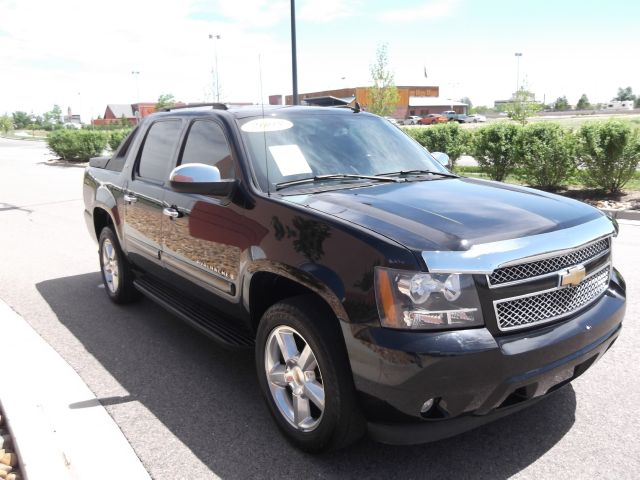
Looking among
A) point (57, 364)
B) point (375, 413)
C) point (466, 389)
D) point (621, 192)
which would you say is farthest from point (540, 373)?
point (621, 192)

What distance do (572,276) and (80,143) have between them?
91.3 feet

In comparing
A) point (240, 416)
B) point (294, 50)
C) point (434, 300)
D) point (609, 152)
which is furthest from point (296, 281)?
point (294, 50)

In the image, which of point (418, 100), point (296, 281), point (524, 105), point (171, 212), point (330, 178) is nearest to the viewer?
point (296, 281)

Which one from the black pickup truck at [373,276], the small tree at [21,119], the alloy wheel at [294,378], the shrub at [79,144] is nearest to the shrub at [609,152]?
the black pickup truck at [373,276]

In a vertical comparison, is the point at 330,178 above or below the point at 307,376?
above

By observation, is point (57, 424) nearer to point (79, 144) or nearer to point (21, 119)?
point (79, 144)

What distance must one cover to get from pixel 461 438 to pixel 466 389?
85 centimetres

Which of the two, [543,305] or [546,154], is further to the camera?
[546,154]

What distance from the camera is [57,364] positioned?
4059mm

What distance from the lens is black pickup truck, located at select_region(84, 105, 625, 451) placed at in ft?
7.84

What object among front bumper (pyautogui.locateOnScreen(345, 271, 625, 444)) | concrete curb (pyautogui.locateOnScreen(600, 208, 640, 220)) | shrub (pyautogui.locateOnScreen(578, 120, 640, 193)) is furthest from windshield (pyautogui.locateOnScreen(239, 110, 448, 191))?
shrub (pyautogui.locateOnScreen(578, 120, 640, 193))

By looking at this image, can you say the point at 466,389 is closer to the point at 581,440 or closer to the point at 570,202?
the point at 581,440

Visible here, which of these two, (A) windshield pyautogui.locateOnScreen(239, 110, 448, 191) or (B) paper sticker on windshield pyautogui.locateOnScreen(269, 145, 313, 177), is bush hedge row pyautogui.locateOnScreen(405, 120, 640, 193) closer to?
(A) windshield pyautogui.locateOnScreen(239, 110, 448, 191)

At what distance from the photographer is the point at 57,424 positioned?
10.5ft
